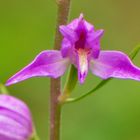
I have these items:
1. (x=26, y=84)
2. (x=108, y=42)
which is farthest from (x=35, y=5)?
(x=26, y=84)

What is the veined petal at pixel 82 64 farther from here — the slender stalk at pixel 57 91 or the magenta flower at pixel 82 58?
the slender stalk at pixel 57 91

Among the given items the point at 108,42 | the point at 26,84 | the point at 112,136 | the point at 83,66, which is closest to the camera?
the point at 83,66

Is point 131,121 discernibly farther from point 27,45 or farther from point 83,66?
point 83,66

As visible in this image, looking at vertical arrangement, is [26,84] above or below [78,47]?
below

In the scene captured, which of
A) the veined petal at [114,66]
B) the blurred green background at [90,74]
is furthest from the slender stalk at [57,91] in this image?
the blurred green background at [90,74]

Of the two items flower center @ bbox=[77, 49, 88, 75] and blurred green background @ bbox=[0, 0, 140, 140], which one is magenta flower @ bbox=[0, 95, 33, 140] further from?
blurred green background @ bbox=[0, 0, 140, 140]

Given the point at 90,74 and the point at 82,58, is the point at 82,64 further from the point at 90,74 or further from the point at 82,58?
the point at 90,74

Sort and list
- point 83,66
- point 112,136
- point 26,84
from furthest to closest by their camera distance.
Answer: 1. point 26,84
2. point 112,136
3. point 83,66
